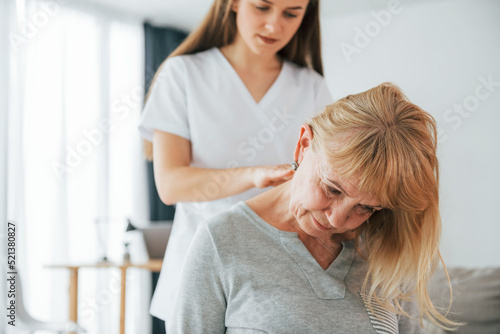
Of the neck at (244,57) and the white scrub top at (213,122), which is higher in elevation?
the neck at (244,57)

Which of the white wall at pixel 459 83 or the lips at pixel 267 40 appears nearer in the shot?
the lips at pixel 267 40

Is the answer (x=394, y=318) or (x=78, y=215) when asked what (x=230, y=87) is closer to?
(x=394, y=318)

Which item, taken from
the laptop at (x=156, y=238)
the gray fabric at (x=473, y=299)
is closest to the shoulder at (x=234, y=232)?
the gray fabric at (x=473, y=299)

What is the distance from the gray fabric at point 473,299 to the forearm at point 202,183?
1.07 m

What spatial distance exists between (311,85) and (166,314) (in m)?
0.78

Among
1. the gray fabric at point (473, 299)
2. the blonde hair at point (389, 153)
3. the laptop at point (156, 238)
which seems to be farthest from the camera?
the laptop at point (156, 238)

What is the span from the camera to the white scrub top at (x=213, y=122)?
1.47 meters

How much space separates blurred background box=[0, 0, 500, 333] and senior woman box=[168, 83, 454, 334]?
234 centimetres

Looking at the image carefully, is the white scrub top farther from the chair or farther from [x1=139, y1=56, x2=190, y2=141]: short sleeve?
the chair

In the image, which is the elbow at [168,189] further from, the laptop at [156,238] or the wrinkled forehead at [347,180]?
the laptop at [156,238]

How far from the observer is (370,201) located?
1065 millimetres

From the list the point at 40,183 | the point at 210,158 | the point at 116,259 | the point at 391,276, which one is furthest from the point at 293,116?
the point at 116,259

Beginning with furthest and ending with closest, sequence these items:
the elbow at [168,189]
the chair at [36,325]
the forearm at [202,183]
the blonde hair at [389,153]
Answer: the chair at [36,325]
the elbow at [168,189]
the forearm at [202,183]
the blonde hair at [389,153]

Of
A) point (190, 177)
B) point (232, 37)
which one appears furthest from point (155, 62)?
point (190, 177)
